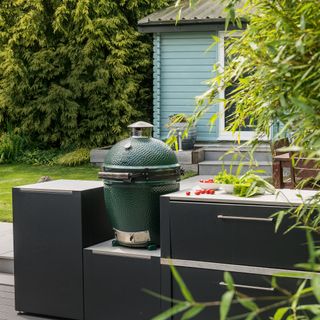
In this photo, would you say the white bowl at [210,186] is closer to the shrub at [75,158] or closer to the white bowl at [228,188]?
the white bowl at [228,188]

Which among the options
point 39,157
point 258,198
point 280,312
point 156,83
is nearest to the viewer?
point 280,312

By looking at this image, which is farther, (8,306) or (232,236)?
(8,306)

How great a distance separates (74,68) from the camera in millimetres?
13812

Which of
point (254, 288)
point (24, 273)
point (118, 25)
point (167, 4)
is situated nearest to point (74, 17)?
point (118, 25)

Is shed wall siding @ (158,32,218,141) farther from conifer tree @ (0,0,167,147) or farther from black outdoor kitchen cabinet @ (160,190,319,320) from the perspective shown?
black outdoor kitchen cabinet @ (160,190,319,320)

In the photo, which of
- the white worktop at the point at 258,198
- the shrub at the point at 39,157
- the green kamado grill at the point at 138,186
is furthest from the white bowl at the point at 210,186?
the shrub at the point at 39,157

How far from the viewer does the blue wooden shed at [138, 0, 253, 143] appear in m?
12.7

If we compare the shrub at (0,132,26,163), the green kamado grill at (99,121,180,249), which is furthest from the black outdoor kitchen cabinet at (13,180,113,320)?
the shrub at (0,132,26,163)

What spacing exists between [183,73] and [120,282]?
8.86 meters

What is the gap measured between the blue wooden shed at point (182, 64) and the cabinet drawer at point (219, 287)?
8578 millimetres

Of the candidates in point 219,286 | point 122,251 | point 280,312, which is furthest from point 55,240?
point 280,312

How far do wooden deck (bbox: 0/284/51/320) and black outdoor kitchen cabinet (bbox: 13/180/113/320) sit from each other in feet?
0.18

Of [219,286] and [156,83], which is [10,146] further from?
[219,286]

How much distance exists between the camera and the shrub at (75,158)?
Result: 1286 cm
